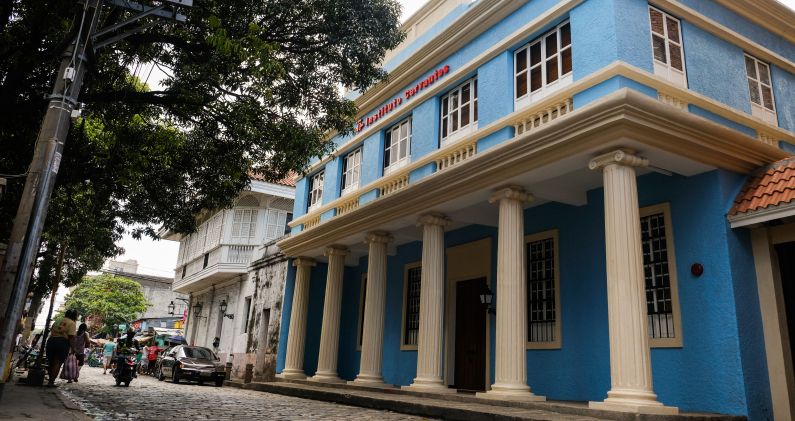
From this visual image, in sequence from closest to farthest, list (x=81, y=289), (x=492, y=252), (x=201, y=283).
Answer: (x=492, y=252) < (x=201, y=283) < (x=81, y=289)

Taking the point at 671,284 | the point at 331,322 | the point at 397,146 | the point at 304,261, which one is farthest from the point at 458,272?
the point at 304,261

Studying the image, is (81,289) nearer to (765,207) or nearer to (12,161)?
(12,161)

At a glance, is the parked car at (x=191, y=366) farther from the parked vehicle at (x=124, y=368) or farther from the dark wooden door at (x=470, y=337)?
the dark wooden door at (x=470, y=337)

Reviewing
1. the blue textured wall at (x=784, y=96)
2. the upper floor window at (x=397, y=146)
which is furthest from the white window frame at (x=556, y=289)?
the blue textured wall at (x=784, y=96)

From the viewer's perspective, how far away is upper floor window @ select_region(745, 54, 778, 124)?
10.6 m

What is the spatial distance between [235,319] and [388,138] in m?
12.3

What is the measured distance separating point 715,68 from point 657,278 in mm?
3920

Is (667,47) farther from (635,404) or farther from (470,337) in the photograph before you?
(470,337)

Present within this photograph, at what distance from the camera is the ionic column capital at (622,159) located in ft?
27.2

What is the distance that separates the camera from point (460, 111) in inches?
482

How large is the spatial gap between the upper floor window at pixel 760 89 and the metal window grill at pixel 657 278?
3076 mm

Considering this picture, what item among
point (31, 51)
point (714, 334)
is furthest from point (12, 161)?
point (714, 334)

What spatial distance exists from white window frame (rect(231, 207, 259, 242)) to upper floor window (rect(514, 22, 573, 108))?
1581 cm

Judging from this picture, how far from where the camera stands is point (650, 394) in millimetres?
7445
